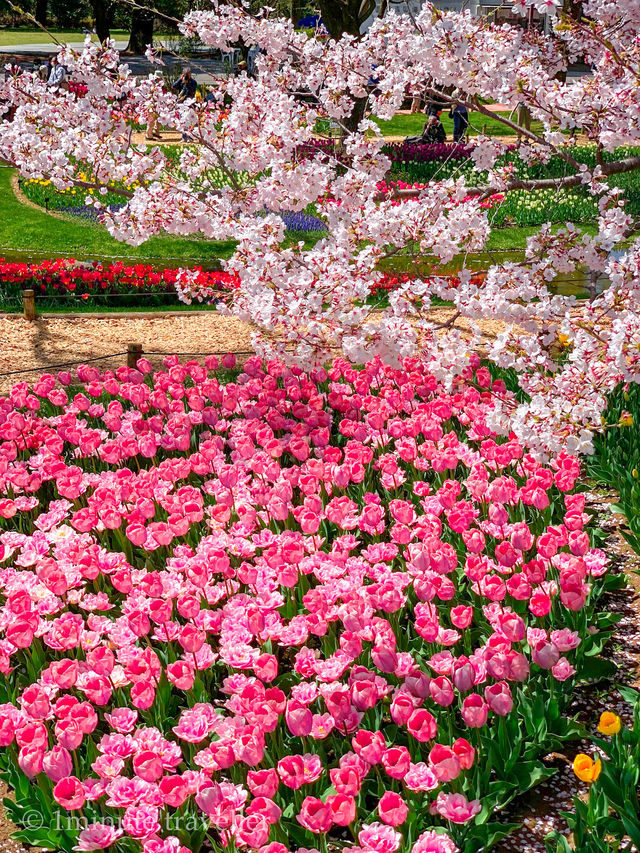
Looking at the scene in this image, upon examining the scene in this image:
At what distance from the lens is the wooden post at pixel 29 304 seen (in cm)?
964

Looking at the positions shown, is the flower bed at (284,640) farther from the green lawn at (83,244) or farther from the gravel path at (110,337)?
the green lawn at (83,244)

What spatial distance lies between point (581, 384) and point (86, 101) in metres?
4.69

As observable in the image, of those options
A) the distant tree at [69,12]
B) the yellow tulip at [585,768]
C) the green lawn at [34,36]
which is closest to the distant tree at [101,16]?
the green lawn at [34,36]

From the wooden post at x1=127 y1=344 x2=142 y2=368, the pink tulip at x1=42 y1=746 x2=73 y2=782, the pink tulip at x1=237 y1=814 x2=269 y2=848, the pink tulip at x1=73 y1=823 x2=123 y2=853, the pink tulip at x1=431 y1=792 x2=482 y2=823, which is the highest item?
the pink tulip at x1=237 y1=814 x2=269 y2=848

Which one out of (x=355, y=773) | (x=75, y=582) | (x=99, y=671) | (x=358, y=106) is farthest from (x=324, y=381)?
(x=358, y=106)

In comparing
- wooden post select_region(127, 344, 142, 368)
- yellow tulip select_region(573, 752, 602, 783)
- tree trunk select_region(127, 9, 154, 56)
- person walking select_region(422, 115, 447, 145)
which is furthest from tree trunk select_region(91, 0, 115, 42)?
yellow tulip select_region(573, 752, 602, 783)

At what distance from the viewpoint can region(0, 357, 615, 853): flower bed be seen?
269cm

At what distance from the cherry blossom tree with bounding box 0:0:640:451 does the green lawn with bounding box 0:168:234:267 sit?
5617 millimetres

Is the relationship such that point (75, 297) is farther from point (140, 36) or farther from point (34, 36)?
point (34, 36)

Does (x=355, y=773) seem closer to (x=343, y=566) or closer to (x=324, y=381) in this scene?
(x=343, y=566)

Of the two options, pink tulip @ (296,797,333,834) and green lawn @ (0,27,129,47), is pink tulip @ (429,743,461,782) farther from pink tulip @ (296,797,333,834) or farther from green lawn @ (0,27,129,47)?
green lawn @ (0,27,129,47)

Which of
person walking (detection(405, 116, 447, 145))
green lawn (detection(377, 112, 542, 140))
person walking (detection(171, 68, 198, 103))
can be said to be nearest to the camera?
person walking (detection(405, 116, 447, 145))

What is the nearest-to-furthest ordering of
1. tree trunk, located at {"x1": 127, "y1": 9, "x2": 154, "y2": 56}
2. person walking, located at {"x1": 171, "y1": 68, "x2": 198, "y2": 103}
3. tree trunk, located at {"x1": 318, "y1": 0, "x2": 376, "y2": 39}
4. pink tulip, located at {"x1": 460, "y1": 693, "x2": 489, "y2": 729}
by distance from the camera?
pink tulip, located at {"x1": 460, "y1": 693, "x2": 489, "y2": 729} < tree trunk, located at {"x1": 318, "y1": 0, "x2": 376, "y2": 39} < person walking, located at {"x1": 171, "y1": 68, "x2": 198, "y2": 103} < tree trunk, located at {"x1": 127, "y1": 9, "x2": 154, "y2": 56}

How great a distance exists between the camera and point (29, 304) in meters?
9.69
